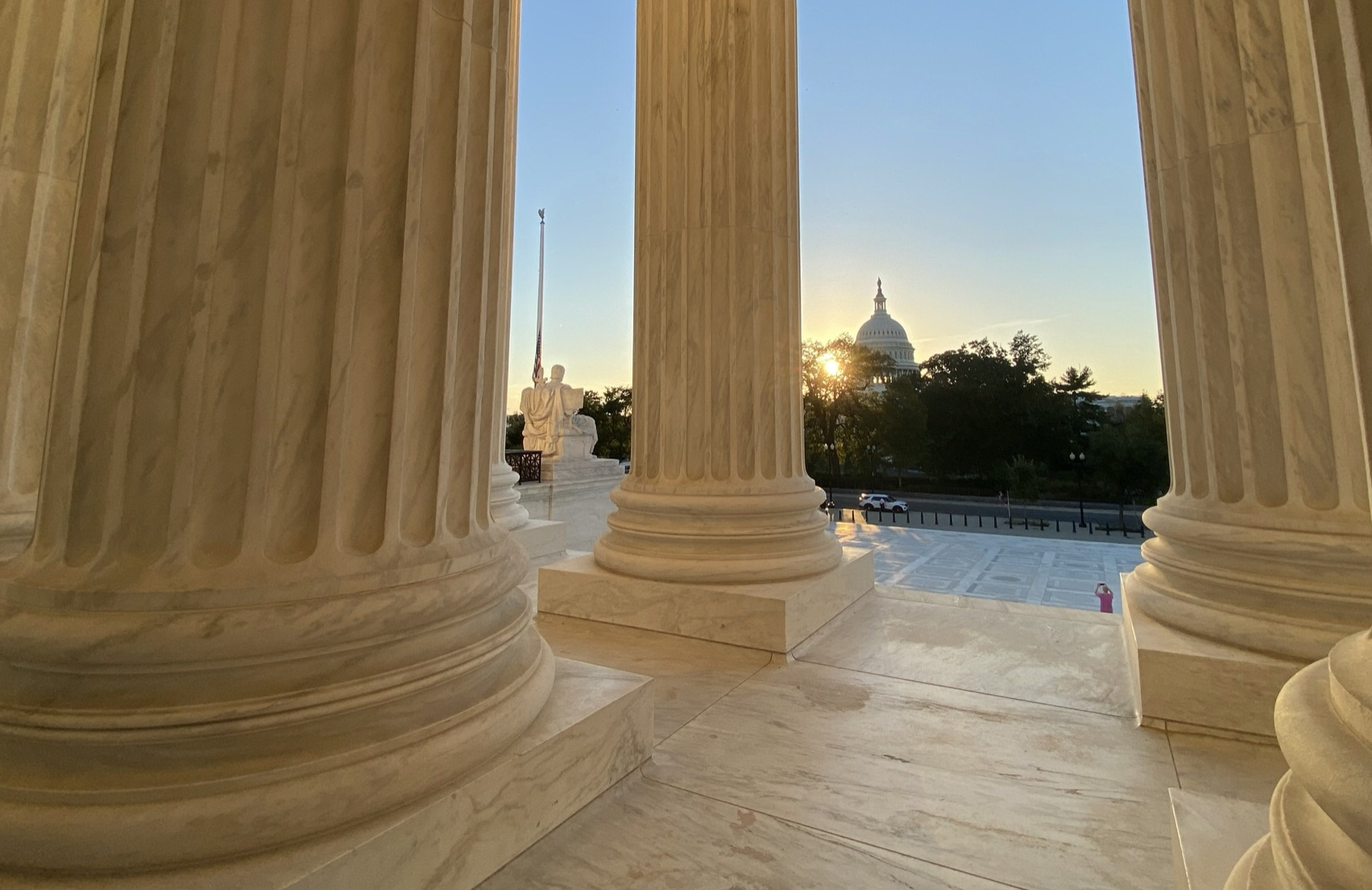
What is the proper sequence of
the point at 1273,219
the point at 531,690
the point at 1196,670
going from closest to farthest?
the point at 531,690
the point at 1196,670
the point at 1273,219

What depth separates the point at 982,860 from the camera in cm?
616

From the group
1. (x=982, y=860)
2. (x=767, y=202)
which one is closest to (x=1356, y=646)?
(x=982, y=860)

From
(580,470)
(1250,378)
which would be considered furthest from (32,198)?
(580,470)

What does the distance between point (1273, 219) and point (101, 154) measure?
1525 centimetres

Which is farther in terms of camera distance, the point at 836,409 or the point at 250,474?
the point at 836,409

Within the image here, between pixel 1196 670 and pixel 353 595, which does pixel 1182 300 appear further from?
pixel 353 595

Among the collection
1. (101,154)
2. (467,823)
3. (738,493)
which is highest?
(101,154)

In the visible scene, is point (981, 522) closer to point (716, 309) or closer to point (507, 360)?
point (507, 360)

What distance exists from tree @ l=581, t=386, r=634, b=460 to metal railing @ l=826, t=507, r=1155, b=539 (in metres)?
50.6

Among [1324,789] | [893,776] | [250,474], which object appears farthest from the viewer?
[893,776]

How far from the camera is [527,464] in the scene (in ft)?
177

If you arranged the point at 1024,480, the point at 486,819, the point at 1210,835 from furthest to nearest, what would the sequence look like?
the point at 1024,480 → the point at 486,819 → the point at 1210,835

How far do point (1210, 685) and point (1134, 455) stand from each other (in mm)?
115394

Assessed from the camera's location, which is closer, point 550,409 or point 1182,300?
point 1182,300
